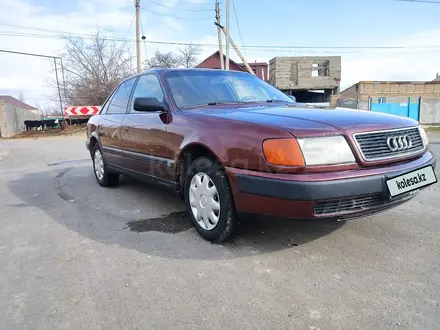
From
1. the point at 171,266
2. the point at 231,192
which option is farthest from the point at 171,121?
the point at 171,266

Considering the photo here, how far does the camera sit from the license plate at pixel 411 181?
240cm

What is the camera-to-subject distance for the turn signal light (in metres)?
2.26

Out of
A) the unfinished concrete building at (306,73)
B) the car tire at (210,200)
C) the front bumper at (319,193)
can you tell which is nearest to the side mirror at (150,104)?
the car tire at (210,200)

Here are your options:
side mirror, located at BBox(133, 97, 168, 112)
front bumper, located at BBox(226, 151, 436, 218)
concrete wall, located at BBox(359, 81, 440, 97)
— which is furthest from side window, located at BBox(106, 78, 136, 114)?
concrete wall, located at BBox(359, 81, 440, 97)

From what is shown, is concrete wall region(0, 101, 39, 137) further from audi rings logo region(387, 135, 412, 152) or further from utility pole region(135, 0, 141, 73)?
audi rings logo region(387, 135, 412, 152)

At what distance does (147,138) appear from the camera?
3680 mm

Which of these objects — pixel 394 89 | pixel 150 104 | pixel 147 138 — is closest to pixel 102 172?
pixel 147 138

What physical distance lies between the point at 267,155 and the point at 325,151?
386 mm

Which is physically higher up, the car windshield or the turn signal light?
the car windshield

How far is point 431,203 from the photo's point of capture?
3947mm

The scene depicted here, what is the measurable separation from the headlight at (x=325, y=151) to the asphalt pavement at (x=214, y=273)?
44cm

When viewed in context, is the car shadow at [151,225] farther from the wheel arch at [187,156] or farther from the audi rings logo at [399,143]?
the audi rings logo at [399,143]

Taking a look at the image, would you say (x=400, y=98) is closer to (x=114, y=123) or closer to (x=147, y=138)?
(x=114, y=123)

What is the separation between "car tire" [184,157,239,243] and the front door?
0.46 meters
